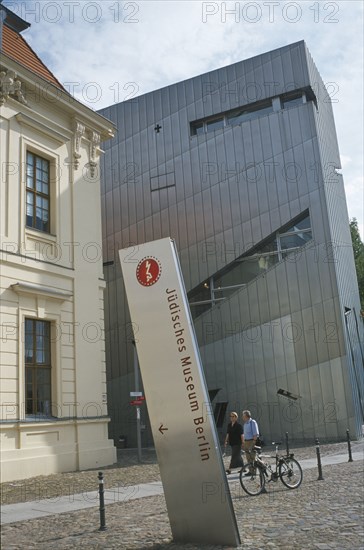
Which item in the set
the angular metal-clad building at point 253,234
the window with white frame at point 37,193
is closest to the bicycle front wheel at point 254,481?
the window with white frame at point 37,193

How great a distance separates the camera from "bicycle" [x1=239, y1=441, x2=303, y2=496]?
41.2 ft

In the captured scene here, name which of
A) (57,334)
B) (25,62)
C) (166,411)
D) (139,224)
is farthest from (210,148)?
(166,411)

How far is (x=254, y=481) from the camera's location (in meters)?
12.6

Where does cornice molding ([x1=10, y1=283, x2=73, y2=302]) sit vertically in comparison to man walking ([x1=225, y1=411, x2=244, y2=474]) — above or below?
above

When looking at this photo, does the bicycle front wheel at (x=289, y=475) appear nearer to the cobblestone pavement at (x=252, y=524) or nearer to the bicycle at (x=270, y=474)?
the bicycle at (x=270, y=474)

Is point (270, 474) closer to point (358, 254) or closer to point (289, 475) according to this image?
point (289, 475)

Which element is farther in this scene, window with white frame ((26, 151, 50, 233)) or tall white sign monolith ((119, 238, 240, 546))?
window with white frame ((26, 151, 50, 233))

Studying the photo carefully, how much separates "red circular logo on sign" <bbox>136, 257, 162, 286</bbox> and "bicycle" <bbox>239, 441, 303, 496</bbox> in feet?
18.3

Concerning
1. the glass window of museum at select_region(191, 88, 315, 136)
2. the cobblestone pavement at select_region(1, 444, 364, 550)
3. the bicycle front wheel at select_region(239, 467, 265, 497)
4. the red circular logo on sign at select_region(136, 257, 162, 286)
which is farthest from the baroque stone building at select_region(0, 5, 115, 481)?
the glass window of museum at select_region(191, 88, 315, 136)

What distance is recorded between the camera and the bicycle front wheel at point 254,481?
41.0 ft

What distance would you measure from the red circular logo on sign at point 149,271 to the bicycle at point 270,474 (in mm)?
5578

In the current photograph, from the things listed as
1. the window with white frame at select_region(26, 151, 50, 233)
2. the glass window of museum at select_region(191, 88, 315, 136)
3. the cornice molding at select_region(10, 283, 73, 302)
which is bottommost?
the cornice molding at select_region(10, 283, 73, 302)

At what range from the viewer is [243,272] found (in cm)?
3038

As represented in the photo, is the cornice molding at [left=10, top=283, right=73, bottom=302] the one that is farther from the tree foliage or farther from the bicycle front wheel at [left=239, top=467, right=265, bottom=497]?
the tree foliage
